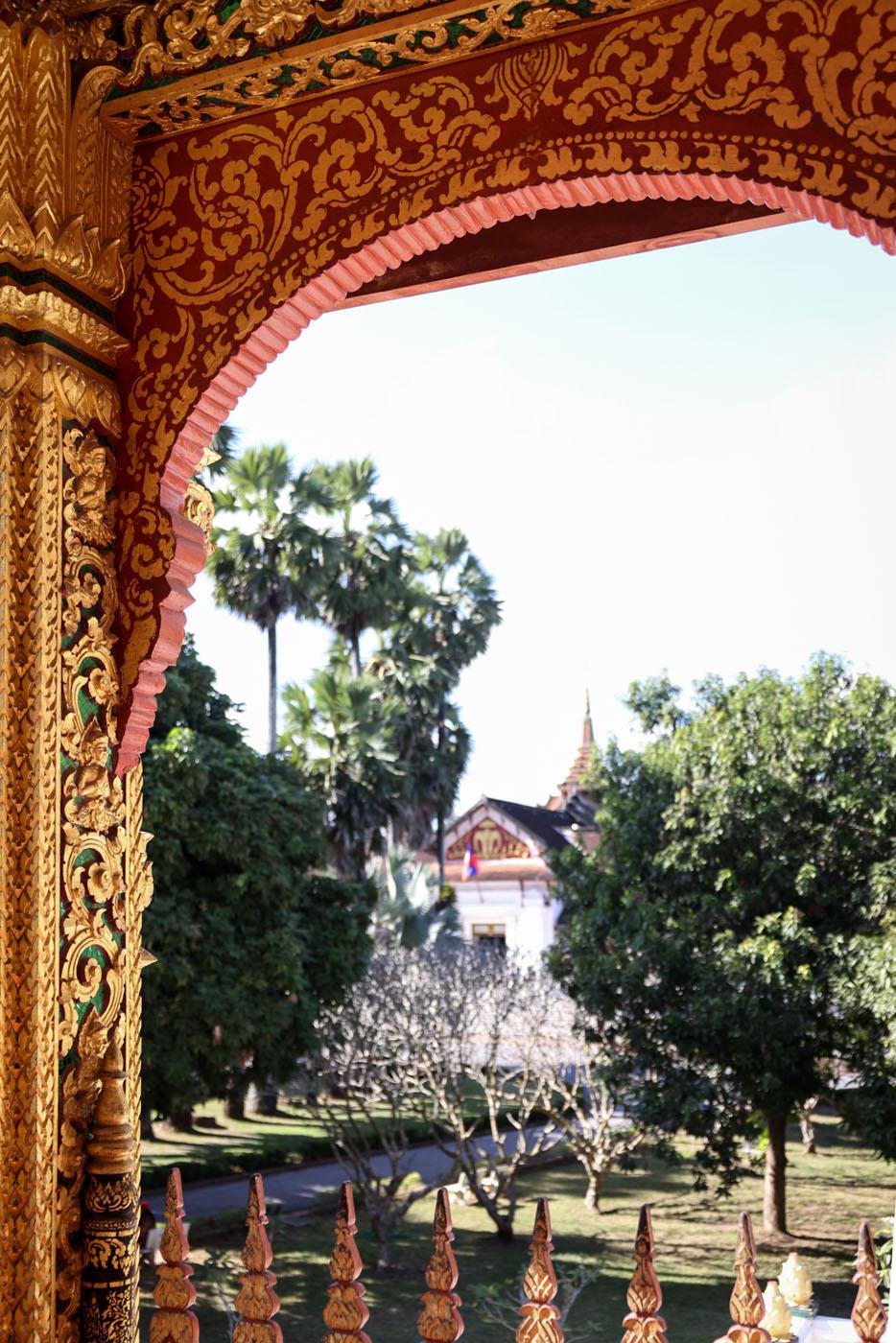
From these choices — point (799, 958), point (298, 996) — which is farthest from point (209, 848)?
point (799, 958)

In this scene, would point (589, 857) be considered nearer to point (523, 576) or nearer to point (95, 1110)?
point (95, 1110)

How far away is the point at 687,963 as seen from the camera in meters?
9.68

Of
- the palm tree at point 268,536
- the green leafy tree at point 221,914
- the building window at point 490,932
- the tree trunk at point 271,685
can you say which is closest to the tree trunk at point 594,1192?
the green leafy tree at point 221,914

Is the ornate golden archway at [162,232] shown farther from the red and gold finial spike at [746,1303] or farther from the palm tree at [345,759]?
the palm tree at [345,759]

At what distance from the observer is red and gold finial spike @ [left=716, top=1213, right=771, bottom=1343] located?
5.32 ft

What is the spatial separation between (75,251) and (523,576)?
30.2 meters

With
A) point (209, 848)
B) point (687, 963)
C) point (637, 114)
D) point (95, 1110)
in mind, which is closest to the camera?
point (637, 114)

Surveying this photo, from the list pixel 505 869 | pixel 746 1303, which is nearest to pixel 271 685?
pixel 505 869

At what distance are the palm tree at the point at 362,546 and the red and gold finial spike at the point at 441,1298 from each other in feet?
51.7

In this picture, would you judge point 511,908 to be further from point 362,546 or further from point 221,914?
point 221,914

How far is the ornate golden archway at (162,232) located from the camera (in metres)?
1.80

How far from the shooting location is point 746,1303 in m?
1.64

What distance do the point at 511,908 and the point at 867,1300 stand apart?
795 inches

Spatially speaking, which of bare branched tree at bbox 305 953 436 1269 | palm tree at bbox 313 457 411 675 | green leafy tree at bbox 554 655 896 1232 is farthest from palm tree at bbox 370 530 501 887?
green leafy tree at bbox 554 655 896 1232
